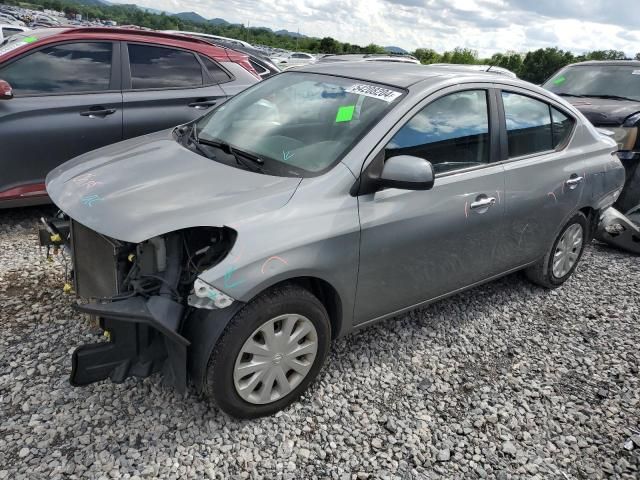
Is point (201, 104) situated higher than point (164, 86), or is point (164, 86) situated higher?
point (164, 86)

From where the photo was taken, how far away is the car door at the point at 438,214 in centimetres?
288

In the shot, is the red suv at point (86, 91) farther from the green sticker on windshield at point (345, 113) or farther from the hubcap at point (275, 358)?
the hubcap at point (275, 358)

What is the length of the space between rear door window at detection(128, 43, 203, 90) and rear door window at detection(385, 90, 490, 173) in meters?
3.19

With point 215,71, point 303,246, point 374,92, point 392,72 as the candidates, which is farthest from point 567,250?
point 215,71

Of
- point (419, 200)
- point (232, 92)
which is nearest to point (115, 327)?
point (419, 200)

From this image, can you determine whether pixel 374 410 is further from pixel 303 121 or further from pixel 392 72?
pixel 392 72

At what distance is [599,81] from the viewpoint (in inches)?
299

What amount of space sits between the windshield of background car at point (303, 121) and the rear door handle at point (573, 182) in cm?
178

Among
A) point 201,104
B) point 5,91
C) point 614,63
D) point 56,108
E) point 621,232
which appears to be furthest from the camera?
point 614,63

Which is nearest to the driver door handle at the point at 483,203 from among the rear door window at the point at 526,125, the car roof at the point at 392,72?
the rear door window at the point at 526,125

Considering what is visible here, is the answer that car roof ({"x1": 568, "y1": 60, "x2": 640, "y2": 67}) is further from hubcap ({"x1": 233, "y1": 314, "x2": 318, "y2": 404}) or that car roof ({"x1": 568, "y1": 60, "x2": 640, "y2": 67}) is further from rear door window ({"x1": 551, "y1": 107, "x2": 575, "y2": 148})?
hubcap ({"x1": 233, "y1": 314, "x2": 318, "y2": 404})

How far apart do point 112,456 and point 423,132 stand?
2350 millimetres

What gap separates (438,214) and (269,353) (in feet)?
4.26

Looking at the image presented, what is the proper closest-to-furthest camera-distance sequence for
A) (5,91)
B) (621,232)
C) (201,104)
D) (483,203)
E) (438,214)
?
(438,214) → (483,203) → (5,91) → (201,104) → (621,232)
